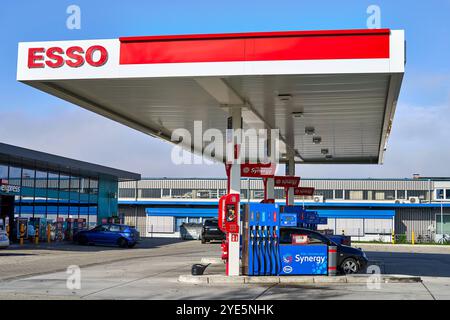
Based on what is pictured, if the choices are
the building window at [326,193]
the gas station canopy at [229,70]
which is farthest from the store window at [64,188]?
the building window at [326,193]

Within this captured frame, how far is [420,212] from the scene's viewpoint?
197 ft

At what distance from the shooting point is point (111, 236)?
3650cm

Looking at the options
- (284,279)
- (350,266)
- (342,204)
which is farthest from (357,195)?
(284,279)

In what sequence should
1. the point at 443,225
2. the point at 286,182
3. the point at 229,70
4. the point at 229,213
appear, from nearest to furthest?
1. the point at 229,70
2. the point at 229,213
3. the point at 286,182
4. the point at 443,225

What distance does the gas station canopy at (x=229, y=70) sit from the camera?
44.1 ft

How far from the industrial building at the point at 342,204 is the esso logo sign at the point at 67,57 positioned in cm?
3761

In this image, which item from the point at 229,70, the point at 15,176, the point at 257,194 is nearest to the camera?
the point at 229,70

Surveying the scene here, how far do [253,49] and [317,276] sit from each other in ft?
20.8

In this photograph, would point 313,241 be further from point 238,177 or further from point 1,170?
point 1,170

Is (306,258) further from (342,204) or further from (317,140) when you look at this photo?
(342,204)

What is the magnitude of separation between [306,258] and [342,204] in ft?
148

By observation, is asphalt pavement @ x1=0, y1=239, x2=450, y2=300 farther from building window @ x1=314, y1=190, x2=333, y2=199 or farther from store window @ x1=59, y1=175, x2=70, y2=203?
building window @ x1=314, y1=190, x2=333, y2=199

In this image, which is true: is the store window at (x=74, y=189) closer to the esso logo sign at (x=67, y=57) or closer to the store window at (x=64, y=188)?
the store window at (x=64, y=188)
